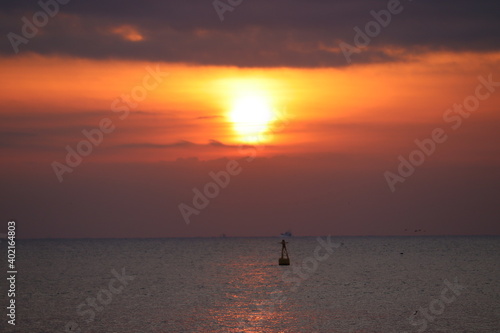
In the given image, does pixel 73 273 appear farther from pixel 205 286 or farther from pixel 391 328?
pixel 391 328

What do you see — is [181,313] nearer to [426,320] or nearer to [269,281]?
[426,320]

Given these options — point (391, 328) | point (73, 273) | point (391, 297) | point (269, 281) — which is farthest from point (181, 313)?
point (73, 273)

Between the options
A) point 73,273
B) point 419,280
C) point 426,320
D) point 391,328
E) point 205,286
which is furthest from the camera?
point 73,273

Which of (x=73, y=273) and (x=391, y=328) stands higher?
(x=73, y=273)

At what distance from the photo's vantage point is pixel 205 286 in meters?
78.6

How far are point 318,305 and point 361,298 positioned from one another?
7230mm

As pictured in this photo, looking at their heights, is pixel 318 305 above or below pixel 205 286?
below

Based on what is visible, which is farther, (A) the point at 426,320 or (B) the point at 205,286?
(B) the point at 205,286

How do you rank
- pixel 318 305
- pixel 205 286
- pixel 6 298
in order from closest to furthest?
pixel 318 305, pixel 6 298, pixel 205 286

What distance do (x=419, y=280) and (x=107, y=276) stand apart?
45.7 m

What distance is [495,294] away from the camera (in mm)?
66750

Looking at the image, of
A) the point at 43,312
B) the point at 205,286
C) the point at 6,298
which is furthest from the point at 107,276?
the point at 43,312

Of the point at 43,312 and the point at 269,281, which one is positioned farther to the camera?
the point at 269,281

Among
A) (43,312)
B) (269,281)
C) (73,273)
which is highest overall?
(73,273)
